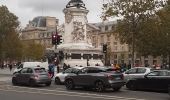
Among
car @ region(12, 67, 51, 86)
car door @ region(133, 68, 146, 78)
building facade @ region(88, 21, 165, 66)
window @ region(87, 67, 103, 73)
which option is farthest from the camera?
building facade @ region(88, 21, 165, 66)

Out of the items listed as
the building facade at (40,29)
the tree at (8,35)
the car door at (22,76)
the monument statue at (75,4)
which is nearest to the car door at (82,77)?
the car door at (22,76)

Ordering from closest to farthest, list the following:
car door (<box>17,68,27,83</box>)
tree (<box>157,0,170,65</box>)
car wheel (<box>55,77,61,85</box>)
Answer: car door (<box>17,68,27,83</box>), car wheel (<box>55,77,61,85</box>), tree (<box>157,0,170,65</box>)

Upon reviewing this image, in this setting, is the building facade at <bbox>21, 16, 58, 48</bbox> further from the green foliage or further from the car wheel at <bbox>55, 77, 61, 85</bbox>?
the car wheel at <bbox>55, 77, 61, 85</bbox>

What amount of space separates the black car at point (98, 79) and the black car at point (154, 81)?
5.11 feet

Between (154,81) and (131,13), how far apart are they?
18893 mm

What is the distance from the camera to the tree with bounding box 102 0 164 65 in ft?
147

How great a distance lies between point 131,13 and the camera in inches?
1774

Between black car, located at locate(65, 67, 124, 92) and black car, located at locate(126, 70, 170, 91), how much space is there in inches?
61.3

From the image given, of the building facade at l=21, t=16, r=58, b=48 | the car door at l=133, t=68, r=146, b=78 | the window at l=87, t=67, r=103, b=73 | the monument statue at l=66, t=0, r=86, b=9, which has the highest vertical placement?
the building facade at l=21, t=16, r=58, b=48

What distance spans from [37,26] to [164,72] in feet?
442

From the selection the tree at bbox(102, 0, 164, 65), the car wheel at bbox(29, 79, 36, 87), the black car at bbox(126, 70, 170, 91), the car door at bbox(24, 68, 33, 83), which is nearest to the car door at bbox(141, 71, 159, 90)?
the black car at bbox(126, 70, 170, 91)

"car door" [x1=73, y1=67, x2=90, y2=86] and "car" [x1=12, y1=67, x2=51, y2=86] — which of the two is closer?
"car door" [x1=73, y1=67, x2=90, y2=86]

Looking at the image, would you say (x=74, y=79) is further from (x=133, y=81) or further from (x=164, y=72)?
(x=164, y=72)

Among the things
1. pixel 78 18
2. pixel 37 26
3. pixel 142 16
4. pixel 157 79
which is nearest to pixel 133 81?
pixel 157 79
